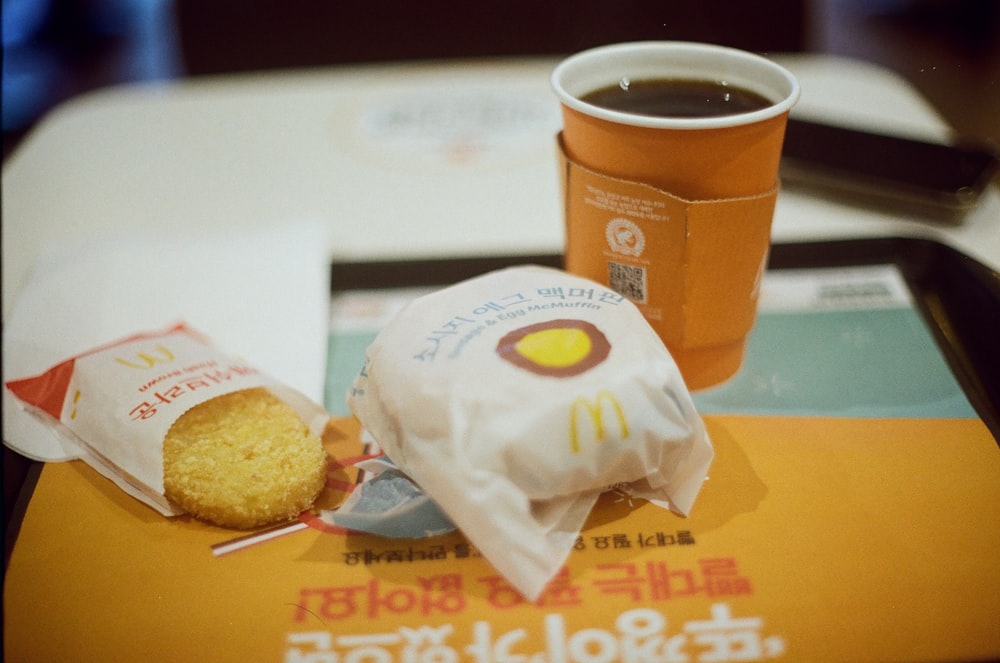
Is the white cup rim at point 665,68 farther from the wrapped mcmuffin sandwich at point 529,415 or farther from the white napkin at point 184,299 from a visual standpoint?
the white napkin at point 184,299

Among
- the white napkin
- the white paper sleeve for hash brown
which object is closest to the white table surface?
the white napkin

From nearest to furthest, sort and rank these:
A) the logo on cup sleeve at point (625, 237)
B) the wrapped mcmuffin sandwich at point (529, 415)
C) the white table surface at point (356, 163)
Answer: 1. the wrapped mcmuffin sandwich at point (529, 415)
2. the logo on cup sleeve at point (625, 237)
3. the white table surface at point (356, 163)

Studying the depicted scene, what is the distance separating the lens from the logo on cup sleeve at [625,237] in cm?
69

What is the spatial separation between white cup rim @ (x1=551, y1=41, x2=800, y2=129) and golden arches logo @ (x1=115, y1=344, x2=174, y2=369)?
0.42m

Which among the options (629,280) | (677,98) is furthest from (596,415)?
(677,98)

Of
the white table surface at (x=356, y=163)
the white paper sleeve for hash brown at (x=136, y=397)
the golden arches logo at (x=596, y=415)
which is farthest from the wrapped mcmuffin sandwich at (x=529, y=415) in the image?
the white table surface at (x=356, y=163)

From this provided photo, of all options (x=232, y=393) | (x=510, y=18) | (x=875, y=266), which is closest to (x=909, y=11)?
(x=510, y=18)

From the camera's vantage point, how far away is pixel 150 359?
731 millimetres

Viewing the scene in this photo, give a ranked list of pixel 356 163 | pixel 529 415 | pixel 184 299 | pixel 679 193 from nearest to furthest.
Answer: pixel 529 415 → pixel 679 193 → pixel 184 299 → pixel 356 163

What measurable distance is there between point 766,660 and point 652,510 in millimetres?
144

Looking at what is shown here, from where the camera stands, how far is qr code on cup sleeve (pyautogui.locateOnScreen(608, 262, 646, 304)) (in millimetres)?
713

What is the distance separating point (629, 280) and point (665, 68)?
0.68ft

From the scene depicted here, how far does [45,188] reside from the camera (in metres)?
1.16

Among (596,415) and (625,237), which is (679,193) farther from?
(596,415)
